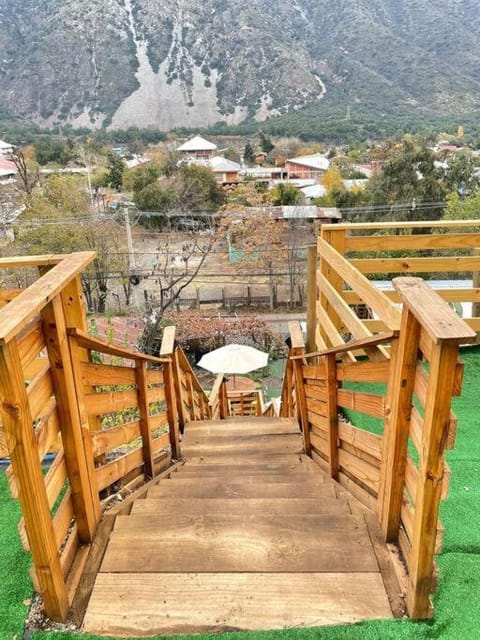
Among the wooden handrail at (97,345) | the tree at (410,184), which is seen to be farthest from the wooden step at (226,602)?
the tree at (410,184)

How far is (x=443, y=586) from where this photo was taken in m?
1.69

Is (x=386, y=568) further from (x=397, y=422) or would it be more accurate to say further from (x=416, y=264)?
(x=416, y=264)

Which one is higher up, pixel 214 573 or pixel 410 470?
pixel 410 470

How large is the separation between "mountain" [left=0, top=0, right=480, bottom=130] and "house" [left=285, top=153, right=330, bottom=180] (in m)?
24.4

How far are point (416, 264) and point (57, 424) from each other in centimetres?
348

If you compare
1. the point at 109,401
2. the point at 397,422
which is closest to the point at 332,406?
the point at 397,422

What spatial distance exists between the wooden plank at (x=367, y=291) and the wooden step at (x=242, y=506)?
86 cm

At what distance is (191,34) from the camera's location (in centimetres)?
8231

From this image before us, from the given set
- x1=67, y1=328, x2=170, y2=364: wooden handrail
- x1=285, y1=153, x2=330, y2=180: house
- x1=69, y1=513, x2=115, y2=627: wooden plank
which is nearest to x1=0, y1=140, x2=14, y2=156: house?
x1=285, y1=153, x2=330, y2=180: house

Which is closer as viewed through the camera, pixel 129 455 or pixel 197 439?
pixel 129 455

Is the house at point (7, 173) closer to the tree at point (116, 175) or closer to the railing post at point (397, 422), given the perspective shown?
the tree at point (116, 175)

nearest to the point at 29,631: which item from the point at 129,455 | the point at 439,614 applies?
the point at 129,455

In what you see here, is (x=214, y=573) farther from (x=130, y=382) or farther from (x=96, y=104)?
(x=96, y=104)

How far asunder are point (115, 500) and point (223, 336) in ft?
44.9
